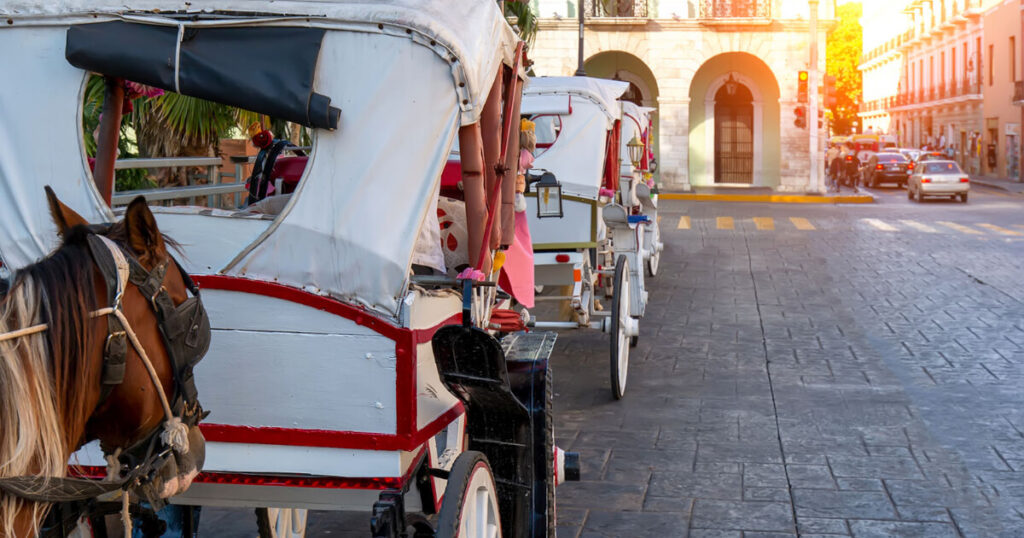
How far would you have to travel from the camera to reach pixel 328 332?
11.8 ft

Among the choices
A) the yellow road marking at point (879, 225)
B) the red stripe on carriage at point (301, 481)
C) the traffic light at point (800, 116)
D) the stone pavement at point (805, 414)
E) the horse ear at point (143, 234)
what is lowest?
the stone pavement at point (805, 414)

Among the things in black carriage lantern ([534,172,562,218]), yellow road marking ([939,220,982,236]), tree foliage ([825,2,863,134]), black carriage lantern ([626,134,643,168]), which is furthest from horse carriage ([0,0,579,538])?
tree foliage ([825,2,863,134])

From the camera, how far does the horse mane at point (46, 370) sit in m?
2.41

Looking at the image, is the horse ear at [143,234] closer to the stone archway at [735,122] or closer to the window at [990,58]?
the stone archway at [735,122]

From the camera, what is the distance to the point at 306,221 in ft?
12.0

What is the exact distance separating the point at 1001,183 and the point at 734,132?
1408cm

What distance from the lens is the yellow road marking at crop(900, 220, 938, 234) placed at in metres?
23.8

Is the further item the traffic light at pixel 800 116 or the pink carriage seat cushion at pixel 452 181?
the traffic light at pixel 800 116

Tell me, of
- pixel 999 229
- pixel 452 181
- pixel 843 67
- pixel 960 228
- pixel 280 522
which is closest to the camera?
pixel 280 522

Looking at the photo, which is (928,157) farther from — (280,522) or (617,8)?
(280,522)

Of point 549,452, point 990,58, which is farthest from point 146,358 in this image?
point 990,58

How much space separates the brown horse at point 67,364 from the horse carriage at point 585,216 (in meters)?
5.79

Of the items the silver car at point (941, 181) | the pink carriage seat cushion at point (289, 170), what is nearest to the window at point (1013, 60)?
the silver car at point (941, 181)

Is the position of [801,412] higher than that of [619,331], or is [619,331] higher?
[619,331]
